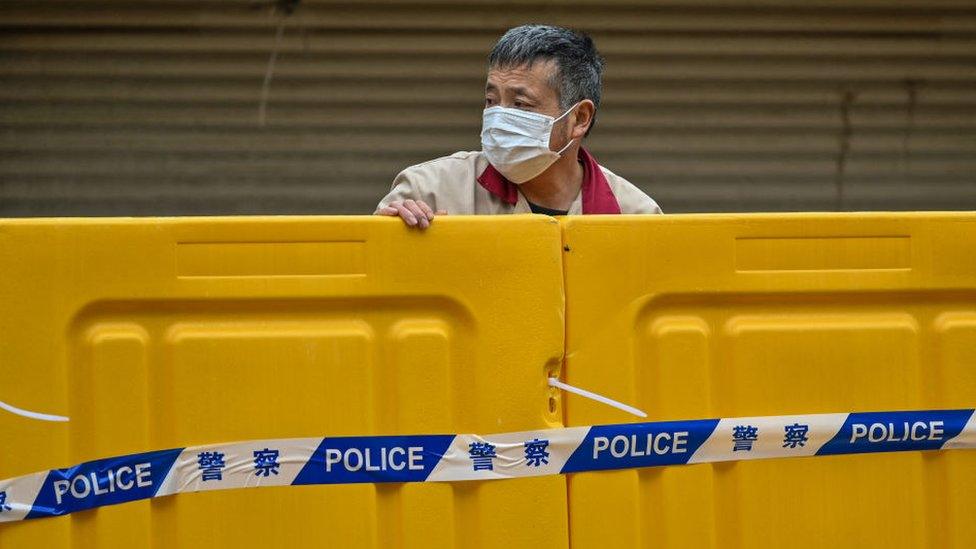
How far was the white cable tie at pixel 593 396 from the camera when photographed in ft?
8.56

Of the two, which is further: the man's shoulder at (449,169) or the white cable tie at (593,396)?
the man's shoulder at (449,169)

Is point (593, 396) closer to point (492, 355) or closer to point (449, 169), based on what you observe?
point (492, 355)

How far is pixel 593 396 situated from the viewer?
2.62m

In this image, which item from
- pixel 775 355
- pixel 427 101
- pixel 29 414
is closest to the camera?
pixel 29 414

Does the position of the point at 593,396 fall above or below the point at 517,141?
below

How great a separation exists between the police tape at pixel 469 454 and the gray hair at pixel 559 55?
43.7 inches

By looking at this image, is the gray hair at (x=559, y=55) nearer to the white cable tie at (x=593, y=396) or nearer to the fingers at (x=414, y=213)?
the fingers at (x=414, y=213)

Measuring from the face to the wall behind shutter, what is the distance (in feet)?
9.50

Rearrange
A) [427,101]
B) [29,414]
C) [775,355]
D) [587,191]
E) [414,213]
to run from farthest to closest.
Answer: [427,101] < [587,191] < [775,355] < [414,213] < [29,414]

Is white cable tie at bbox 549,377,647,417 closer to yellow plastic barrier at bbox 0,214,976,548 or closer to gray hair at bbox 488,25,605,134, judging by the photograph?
yellow plastic barrier at bbox 0,214,976,548

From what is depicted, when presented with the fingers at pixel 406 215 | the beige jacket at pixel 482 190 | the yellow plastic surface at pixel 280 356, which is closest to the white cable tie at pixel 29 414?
the yellow plastic surface at pixel 280 356

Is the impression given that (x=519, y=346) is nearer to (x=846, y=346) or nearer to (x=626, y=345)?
(x=626, y=345)

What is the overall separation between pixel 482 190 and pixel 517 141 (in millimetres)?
188

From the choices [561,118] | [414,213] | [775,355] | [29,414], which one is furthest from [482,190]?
[29,414]
